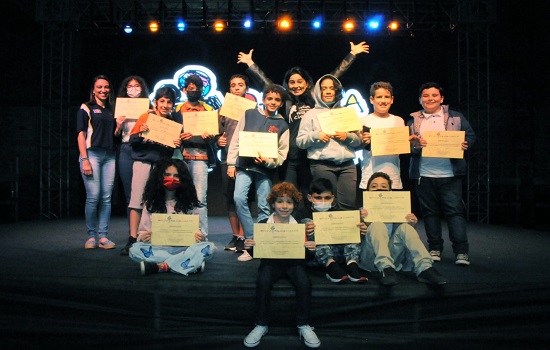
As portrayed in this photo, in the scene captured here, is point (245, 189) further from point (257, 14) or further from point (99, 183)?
point (257, 14)

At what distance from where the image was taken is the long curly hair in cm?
301

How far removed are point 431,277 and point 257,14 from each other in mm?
6045

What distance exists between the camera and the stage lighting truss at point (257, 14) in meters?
6.70

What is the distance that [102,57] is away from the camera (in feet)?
23.8

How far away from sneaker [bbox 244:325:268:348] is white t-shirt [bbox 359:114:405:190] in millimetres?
1359

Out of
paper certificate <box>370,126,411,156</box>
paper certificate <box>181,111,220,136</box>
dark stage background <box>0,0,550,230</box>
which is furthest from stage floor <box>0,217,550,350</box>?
dark stage background <box>0,0,550,230</box>

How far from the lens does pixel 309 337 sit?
236cm

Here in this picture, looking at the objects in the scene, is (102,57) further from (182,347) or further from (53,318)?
(182,347)

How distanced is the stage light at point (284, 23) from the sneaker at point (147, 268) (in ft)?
16.8

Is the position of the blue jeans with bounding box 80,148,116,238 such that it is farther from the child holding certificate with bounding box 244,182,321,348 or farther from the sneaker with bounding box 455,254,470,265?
the sneaker with bounding box 455,254,470,265

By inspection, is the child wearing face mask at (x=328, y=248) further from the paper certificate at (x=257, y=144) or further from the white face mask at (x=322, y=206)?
the paper certificate at (x=257, y=144)

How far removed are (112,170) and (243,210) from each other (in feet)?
4.13

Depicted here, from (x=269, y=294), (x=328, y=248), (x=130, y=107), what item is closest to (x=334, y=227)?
(x=328, y=248)

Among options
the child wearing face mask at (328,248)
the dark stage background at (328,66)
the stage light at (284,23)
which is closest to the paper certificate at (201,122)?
the child wearing face mask at (328,248)
